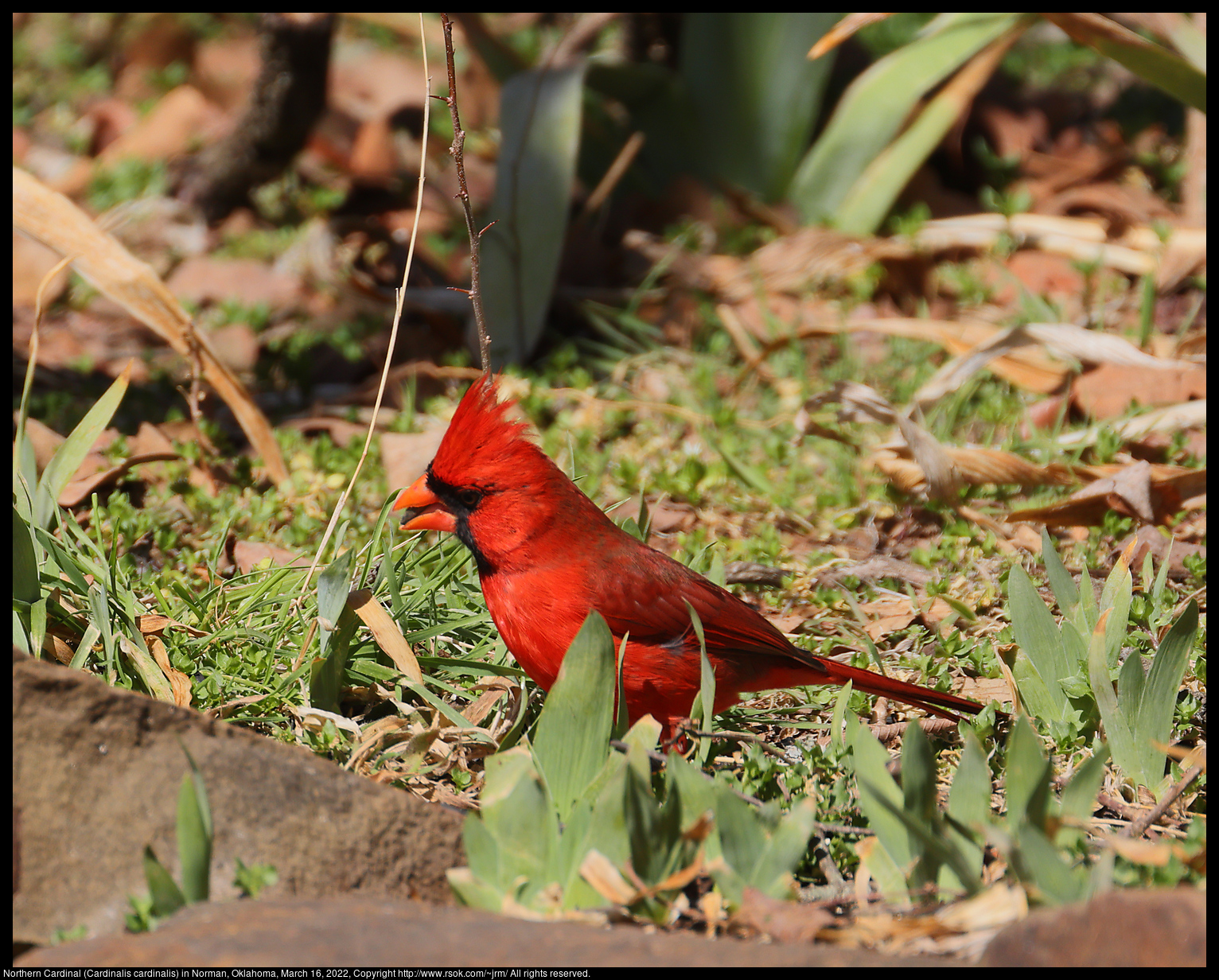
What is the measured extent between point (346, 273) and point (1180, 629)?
11.4 feet

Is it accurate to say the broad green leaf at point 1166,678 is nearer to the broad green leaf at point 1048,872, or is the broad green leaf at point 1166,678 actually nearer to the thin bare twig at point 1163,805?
the thin bare twig at point 1163,805

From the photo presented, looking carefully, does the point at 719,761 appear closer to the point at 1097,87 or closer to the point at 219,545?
the point at 219,545

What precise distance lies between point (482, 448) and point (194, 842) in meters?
1.05

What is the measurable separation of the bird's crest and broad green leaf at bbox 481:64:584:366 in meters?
1.98

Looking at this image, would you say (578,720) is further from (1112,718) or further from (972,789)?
(1112,718)

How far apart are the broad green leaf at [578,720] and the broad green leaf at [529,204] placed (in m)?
2.56

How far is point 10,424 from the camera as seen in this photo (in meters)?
3.05

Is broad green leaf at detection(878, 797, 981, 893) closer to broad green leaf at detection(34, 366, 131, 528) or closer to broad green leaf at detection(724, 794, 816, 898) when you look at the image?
broad green leaf at detection(724, 794, 816, 898)

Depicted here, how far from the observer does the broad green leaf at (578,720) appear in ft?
6.48

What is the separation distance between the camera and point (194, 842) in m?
1.65

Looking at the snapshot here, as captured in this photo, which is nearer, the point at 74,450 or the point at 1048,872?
the point at 1048,872

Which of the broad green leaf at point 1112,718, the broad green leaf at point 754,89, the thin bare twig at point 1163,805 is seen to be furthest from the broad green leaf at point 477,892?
the broad green leaf at point 754,89

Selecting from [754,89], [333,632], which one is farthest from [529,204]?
[333,632]

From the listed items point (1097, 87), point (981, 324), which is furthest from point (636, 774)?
point (1097, 87)
